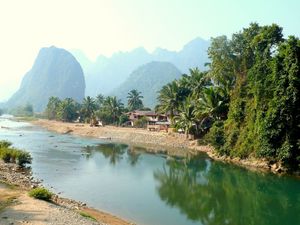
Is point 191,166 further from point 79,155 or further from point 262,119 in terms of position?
point 79,155

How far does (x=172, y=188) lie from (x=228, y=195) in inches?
212

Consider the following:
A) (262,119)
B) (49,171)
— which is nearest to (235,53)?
(262,119)

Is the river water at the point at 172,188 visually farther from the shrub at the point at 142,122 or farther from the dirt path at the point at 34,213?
the shrub at the point at 142,122

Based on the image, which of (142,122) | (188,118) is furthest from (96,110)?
(188,118)

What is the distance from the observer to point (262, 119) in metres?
43.9

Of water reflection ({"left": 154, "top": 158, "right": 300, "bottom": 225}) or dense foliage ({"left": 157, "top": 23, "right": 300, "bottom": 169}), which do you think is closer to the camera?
water reflection ({"left": 154, "top": 158, "right": 300, "bottom": 225})

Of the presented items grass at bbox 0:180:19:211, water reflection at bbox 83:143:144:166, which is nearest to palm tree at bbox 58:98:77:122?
water reflection at bbox 83:143:144:166

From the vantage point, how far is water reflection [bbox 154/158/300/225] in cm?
2705

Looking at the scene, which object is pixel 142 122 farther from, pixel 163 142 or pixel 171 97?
pixel 163 142

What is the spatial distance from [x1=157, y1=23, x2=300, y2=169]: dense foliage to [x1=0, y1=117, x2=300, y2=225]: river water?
347cm

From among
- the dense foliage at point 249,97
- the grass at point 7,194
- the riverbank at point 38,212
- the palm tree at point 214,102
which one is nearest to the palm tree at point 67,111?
the dense foliage at point 249,97

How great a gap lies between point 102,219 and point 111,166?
950 inches

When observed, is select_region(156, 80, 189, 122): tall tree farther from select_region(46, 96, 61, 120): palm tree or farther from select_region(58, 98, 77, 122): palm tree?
select_region(46, 96, 61, 120): palm tree

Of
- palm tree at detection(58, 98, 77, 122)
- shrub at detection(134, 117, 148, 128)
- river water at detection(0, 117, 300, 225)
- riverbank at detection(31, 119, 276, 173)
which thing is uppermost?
palm tree at detection(58, 98, 77, 122)
